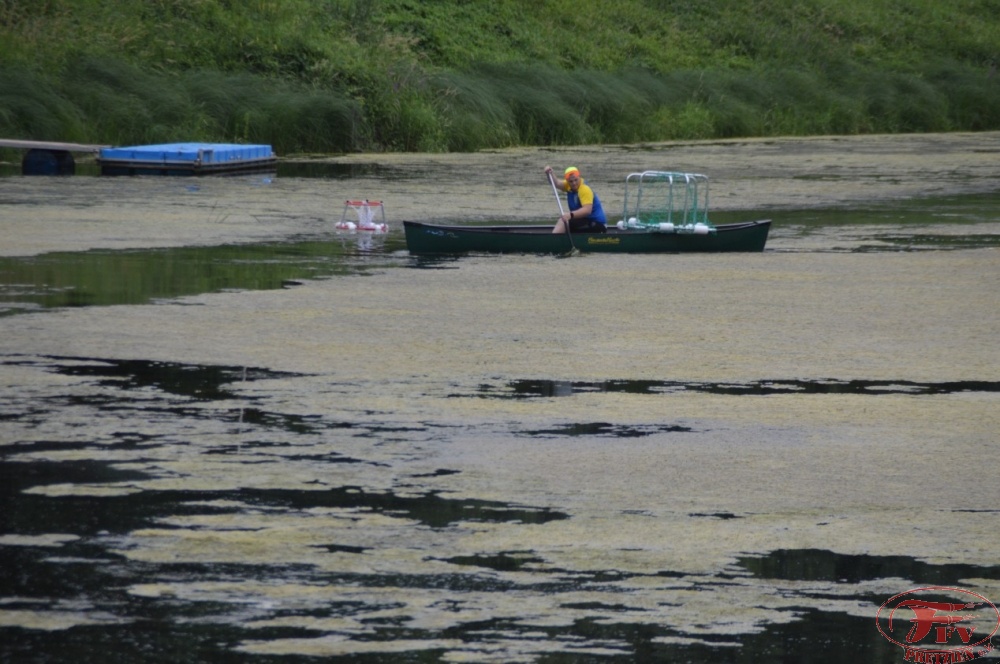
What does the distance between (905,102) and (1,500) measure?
35771mm

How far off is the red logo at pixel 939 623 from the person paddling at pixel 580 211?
32.7 feet

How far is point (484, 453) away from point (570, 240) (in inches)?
315

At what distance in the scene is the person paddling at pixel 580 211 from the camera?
14.9 meters

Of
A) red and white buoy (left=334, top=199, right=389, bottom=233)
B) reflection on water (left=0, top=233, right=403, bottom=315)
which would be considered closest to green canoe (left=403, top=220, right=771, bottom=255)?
reflection on water (left=0, top=233, right=403, bottom=315)

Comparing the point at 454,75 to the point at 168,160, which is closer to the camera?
the point at 168,160

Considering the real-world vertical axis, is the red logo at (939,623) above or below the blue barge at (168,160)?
below

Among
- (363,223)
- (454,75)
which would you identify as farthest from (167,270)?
(454,75)

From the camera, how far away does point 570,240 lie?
1477cm

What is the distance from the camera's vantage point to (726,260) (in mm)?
14742

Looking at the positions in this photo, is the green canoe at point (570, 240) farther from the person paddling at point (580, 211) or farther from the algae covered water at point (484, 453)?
the algae covered water at point (484, 453)

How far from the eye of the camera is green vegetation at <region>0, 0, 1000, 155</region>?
25922 mm

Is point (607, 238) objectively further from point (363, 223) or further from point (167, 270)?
point (167, 270)

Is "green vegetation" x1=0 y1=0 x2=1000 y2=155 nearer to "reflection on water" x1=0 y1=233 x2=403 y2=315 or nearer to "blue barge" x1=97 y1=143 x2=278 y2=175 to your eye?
"blue barge" x1=97 y1=143 x2=278 y2=175

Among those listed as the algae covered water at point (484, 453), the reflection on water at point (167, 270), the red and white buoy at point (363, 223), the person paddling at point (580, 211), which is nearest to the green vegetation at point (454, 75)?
the red and white buoy at point (363, 223)
